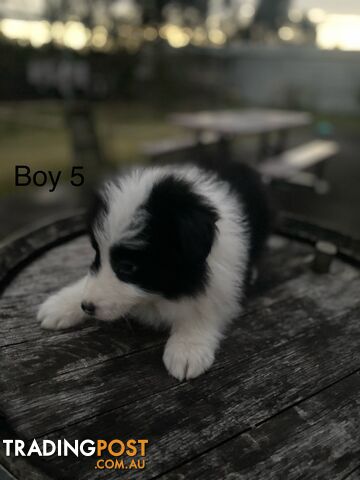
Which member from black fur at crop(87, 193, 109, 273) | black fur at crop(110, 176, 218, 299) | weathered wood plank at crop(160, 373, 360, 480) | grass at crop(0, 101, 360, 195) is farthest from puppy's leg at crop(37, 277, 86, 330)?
grass at crop(0, 101, 360, 195)

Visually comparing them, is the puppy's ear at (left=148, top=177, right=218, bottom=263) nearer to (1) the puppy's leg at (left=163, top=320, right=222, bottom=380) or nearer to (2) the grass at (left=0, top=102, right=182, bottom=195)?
(1) the puppy's leg at (left=163, top=320, right=222, bottom=380)

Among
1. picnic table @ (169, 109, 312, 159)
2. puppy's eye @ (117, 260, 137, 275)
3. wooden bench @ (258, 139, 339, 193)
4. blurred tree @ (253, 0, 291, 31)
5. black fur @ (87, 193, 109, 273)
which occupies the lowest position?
wooden bench @ (258, 139, 339, 193)

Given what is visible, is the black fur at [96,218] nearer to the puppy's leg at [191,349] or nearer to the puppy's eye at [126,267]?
the puppy's eye at [126,267]

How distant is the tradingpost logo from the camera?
1.17 m

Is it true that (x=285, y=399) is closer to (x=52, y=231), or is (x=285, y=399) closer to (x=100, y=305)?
(x=100, y=305)

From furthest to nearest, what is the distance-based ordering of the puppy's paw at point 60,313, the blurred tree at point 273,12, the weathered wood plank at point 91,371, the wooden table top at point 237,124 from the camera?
the blurred tree at point 273,12
the wooden table top at point 237,124
the puppy's paw at point 60,313
the weathered wood plank at point 91,371

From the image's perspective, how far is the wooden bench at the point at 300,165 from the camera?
17.5ft

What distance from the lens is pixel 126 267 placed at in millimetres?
1484

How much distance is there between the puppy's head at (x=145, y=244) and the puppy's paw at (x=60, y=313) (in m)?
0.29

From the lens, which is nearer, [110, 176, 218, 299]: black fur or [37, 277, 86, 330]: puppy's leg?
[110, 176, 218, 299]: black fur

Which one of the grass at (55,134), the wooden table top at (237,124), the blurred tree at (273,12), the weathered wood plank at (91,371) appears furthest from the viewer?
the blurred tree at (273,12)

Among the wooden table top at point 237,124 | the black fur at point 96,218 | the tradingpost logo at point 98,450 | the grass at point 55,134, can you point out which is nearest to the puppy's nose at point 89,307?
the black fur at point 96,218

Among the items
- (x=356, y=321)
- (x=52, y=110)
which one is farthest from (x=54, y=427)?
(x=52, y=110)

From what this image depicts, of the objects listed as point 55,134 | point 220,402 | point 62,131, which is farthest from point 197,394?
point 62,131
